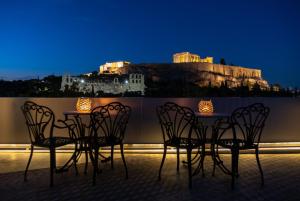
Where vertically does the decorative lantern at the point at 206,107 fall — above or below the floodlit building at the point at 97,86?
below

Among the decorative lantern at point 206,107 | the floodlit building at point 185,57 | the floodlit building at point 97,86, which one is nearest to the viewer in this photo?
the decorative lantern at point 206,107

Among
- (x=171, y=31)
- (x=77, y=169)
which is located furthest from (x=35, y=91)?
(x=171, y=31)

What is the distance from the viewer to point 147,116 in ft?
16.7

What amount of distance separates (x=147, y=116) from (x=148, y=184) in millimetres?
1876

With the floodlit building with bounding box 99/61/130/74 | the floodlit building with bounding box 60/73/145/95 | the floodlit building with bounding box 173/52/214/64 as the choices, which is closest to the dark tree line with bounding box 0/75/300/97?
the floodlit building with bounding box 60/73/145/95

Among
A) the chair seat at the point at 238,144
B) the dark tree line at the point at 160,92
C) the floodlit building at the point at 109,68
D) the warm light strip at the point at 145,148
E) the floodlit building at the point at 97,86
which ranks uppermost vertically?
the floodlit building at the point at 109,68

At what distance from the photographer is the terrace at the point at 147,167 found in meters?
3.03

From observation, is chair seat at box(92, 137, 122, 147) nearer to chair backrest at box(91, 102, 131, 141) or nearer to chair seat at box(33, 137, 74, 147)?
chair backrest at box(91, 102, 131, 141)

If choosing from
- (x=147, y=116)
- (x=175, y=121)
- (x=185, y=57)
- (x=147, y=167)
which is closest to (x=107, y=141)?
(x=147, y=167)

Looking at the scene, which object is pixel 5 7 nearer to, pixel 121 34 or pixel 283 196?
pixel 283 196

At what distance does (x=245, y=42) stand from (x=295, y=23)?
36898 mm

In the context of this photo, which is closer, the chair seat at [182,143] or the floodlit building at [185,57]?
the chair seat at [182,143]

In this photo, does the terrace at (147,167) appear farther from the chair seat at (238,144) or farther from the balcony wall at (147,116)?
the chair seat at (238,144)

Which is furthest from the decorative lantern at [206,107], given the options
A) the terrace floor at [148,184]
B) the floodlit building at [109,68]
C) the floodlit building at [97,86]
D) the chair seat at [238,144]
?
the floodlit building at [109,68]
